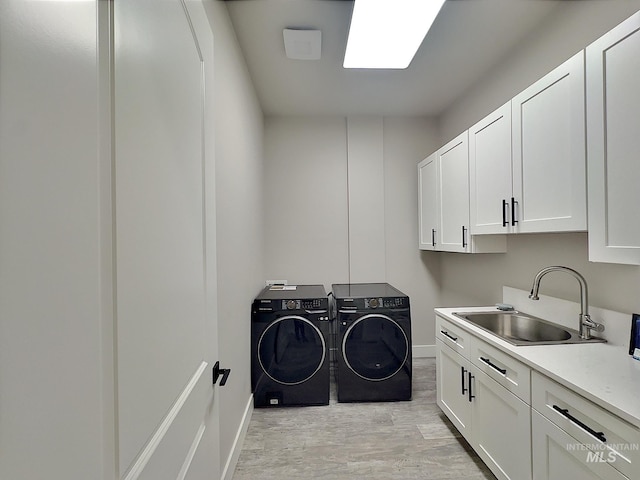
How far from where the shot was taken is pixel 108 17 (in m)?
0.47

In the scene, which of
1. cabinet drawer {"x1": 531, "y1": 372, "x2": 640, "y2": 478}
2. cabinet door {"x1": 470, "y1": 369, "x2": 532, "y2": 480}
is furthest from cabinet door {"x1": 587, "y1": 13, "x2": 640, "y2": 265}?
cabinet door {"x1": 470, "y1": 369, "x2": 532, "y2": 480}

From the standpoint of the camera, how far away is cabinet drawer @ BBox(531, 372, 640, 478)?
99 centimetres

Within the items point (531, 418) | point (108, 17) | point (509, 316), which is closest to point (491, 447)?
point (531, 418)

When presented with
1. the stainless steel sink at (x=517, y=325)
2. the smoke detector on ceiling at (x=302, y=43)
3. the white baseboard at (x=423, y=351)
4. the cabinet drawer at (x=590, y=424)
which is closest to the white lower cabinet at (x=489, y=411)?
the cabinet drawer at (x=590, y=424)

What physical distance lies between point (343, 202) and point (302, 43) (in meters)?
1.76

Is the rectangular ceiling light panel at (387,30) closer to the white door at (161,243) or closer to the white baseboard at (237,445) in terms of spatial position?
the white door at (161,243)

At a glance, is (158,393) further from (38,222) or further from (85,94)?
(85,94)

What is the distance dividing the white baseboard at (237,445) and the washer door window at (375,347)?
848 mm

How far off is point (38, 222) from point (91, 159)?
0.42 feet

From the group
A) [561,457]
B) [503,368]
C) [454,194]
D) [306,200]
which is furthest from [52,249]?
[306,200]

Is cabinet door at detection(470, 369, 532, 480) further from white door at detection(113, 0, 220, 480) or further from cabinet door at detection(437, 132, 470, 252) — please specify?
white door at detection(113, 0, 220, 480)

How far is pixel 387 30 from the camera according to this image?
1.90 metres

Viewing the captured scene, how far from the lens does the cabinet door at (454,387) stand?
6.57ft

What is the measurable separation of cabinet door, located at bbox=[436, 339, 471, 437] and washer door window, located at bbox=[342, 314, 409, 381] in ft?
1.14
